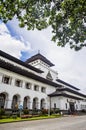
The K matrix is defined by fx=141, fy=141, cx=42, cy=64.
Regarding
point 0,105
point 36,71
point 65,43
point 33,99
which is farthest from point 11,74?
point 65,43

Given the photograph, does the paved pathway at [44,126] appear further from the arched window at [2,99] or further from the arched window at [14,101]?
the arched window at [14,101]

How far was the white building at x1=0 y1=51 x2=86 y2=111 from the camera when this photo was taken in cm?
2517

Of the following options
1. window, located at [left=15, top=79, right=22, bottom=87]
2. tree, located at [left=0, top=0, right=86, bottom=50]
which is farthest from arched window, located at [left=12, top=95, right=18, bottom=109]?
tree, located at [left=0, top=0, right=86, bottom=50]

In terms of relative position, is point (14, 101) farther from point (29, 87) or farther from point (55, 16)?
point (55, 16)

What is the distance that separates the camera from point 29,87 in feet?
101

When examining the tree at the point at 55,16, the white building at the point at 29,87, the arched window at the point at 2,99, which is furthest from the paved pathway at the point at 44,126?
the white building at the point at 29,87

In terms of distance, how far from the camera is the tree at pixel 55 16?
8.10 m

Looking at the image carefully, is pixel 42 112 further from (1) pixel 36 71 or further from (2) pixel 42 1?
(2) pixel 42 1

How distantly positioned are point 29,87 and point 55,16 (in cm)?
2324

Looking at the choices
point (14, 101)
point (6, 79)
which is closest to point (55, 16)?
point (6, 79)

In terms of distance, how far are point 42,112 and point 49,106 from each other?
7.00 meters

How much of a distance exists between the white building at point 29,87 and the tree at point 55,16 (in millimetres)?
15989

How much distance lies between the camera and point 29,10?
8.94 meters

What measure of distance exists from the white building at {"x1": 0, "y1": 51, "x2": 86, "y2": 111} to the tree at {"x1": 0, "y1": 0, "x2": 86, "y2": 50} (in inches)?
629
